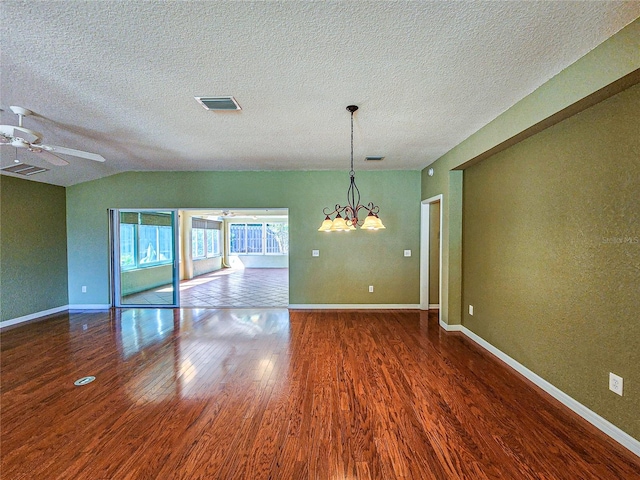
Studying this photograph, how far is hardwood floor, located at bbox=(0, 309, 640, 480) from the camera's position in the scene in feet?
6.02

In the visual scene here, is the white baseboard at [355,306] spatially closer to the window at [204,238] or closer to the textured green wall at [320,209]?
the textured green wall at [320,209]

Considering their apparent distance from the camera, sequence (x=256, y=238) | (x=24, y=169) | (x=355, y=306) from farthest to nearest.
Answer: (x=256, y=238) → (x=355, y=306) → (x=24, y=169)

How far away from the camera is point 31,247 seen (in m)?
5.13

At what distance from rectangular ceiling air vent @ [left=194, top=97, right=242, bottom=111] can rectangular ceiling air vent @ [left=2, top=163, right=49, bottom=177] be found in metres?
3.67

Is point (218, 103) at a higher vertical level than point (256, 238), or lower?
higher

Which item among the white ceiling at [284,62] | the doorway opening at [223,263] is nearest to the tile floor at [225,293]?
the doorway opening at [223,263]

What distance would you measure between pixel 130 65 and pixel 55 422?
285 centimetres

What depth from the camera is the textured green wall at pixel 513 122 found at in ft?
5.85

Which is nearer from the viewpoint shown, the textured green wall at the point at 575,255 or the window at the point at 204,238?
the textured green wall at the point at 575,255

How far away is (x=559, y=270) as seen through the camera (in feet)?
8.48

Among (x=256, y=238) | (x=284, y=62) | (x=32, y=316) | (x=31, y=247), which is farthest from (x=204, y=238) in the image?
(x=284, y=62)

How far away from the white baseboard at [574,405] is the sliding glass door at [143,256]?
225 inches

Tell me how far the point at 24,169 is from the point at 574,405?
747 cm

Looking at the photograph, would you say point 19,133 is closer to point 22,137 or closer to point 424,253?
point 22,137
